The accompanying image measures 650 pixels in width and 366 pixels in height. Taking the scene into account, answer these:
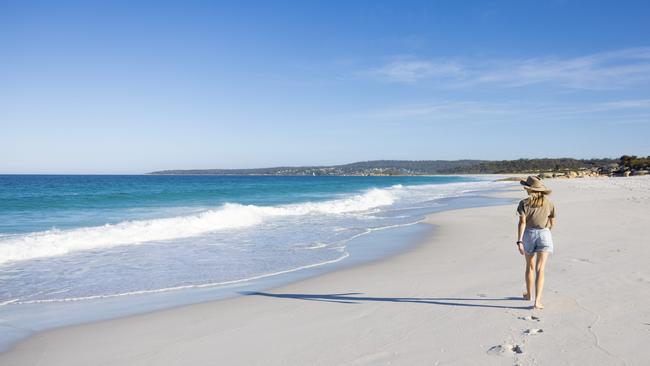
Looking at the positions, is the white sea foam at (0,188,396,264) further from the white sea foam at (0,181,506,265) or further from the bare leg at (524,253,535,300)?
the bare leg at (524,253,535,300)

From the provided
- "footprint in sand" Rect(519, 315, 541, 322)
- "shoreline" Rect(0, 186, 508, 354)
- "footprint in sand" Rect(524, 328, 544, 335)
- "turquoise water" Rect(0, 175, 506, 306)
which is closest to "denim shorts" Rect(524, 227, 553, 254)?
"footprint in sand" Rect(519, 315, 541, 322)

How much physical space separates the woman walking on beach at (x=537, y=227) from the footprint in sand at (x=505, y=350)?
1.57 meters

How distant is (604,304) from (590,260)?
3.30 metres

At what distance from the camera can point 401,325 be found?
5688 mm

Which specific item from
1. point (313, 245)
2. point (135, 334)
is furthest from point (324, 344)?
point (313, 245)

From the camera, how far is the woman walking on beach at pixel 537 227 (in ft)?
20.4

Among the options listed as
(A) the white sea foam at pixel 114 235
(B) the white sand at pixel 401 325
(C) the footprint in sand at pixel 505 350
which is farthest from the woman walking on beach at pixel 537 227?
(A) the white sea foam at pixel 114 235

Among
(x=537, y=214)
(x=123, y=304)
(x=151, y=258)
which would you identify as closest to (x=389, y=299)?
(x=537, y=214)

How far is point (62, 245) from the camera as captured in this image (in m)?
13.4

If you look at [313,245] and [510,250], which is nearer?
[510,250]

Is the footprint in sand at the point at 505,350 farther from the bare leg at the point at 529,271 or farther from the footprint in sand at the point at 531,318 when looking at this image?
the bare leg at the point at 529,271

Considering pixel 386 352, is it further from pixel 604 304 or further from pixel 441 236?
pixel 441 236

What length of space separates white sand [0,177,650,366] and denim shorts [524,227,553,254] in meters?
0.74

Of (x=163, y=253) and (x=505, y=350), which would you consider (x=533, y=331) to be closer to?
(x=505, y=350)
